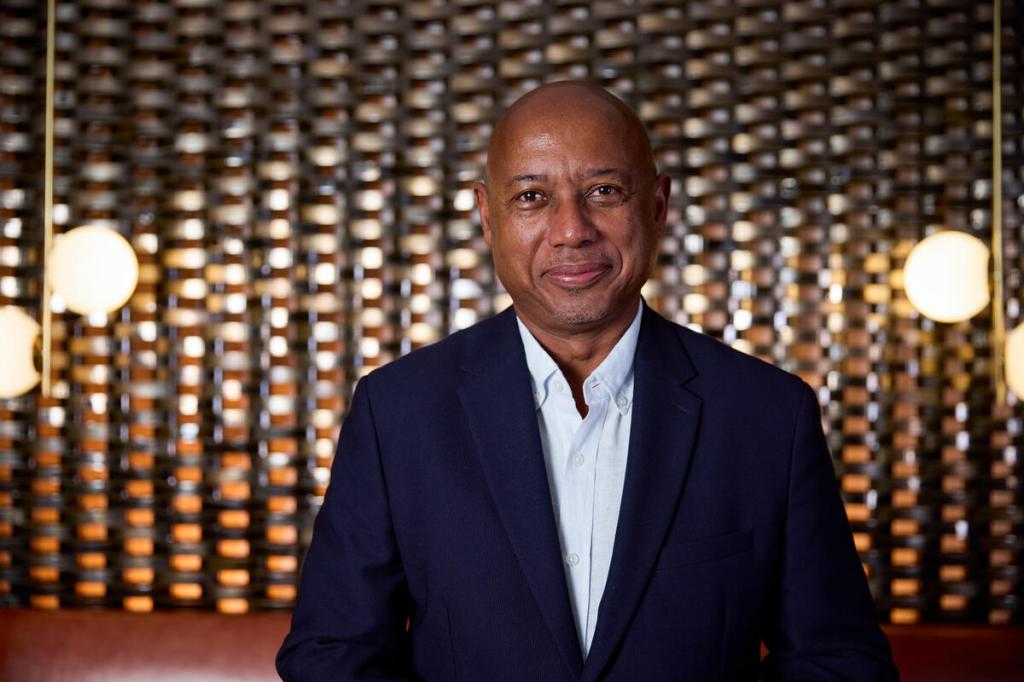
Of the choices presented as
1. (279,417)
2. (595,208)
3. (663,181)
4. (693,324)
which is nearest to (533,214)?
(595,208)

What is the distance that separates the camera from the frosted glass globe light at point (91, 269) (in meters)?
2.19

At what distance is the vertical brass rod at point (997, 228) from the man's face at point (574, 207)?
50.5 inches

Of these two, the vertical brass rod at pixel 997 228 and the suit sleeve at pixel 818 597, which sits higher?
the vertical brass rod at pixel 997 228

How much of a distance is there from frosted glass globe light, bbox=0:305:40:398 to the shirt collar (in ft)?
4.33

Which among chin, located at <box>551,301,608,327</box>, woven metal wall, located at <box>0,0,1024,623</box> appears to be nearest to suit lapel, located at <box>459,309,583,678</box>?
chin, located at <box>551,301,608,327</box>

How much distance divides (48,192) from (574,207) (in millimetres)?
1557

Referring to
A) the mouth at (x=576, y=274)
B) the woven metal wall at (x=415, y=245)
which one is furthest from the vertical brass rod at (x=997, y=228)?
the mouth at (x=576, y=274)

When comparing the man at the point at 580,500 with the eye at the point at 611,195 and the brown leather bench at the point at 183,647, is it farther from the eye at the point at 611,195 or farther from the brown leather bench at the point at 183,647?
the brown leather bench at the point at 183,647

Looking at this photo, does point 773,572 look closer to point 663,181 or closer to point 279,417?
point 663,181

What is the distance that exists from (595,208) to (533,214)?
3.4 inches

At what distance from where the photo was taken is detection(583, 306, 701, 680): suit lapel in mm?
1259

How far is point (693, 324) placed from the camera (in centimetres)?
236

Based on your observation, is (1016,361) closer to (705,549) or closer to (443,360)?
(705,549)

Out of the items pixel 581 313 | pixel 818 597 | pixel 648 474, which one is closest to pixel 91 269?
pixel 581 313
